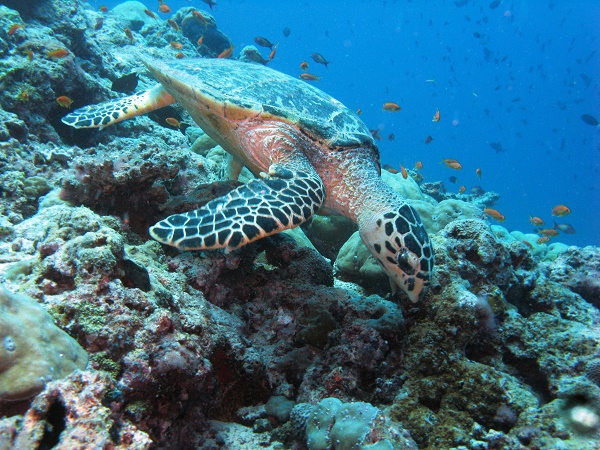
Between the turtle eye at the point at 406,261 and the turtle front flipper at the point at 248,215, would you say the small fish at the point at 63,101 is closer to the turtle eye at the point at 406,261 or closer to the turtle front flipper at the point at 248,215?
the turtle front flipper at the point at 248,215

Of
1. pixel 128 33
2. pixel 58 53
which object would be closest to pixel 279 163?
pixel 58 53

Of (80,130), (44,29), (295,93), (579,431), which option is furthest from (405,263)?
(44,29)

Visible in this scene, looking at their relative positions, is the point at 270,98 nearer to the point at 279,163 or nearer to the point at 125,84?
the point at 279,163

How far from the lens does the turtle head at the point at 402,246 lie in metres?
3.11

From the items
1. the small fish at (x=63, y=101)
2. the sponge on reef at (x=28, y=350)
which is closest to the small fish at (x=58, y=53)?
the small fish at (x=63, y=101)

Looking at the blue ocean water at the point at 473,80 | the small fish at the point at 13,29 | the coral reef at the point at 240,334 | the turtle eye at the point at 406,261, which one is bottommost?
the coral reef at the point at 240,334

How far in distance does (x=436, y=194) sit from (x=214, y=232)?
13.4 metres

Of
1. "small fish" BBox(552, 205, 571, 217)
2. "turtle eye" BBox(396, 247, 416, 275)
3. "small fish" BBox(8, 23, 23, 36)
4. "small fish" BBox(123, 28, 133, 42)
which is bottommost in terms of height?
"turtle eye" BBox(396, 247, 416, 275)

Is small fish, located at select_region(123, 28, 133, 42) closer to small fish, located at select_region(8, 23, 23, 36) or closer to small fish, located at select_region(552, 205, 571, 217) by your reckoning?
small fish, located at select_region(8, 23, 23, 36)

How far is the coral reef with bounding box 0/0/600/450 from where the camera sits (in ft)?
5.49

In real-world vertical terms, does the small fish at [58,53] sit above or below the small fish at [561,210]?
below

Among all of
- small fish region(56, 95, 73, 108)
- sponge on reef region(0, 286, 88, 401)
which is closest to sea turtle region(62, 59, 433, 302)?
small fish region(56, 95, 73, 108)

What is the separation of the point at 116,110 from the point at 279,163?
9.86 feet

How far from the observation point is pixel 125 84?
25.0 ft
